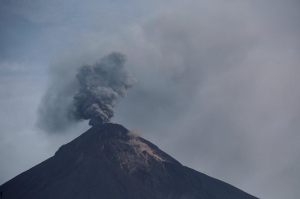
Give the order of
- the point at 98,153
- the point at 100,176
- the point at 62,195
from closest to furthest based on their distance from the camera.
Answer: the point at 62,195, the point at 100,176, the point at 98,153

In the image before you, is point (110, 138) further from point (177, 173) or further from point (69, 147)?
point (177, 173)

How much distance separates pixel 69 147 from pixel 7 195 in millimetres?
18022

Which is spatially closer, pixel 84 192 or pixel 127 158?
pixel 84 192

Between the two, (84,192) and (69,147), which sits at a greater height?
(69,147)

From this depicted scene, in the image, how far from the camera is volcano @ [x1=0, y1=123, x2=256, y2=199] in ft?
320

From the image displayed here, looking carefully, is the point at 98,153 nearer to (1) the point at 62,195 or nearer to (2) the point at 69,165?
(2) the point at 69,165

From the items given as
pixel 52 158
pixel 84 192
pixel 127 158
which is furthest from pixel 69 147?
pixel 84 192

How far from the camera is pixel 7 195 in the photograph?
101938 mm

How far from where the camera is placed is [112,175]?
102 meters

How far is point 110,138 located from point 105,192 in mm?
20483

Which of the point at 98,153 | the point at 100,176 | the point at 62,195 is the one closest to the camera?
the point at 62,195

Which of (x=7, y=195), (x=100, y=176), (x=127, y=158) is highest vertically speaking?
(x=127, y=158)

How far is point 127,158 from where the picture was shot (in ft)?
363

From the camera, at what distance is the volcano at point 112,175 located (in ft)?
320
